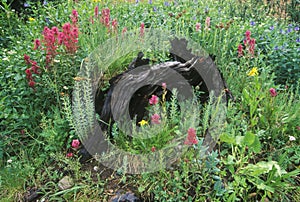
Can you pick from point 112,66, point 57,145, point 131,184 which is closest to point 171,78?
point 112,66

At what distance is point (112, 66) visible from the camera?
10.5 ft

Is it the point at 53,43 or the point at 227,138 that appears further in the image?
the point at 53,43

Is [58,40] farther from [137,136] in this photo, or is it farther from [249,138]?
[249,138]

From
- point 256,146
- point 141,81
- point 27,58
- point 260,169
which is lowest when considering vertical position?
point 260,169

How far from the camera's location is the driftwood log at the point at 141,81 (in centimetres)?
292

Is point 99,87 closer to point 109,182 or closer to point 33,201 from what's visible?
point 109,182

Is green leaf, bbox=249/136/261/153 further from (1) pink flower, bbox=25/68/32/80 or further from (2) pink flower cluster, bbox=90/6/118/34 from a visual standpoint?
(1) pink flower, bbox=25/68/32/80

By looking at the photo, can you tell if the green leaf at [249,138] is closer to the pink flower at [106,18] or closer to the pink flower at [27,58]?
the pink flower at [106,18]

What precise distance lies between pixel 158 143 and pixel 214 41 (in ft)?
5.57

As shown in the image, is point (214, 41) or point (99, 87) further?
point (214, 41)

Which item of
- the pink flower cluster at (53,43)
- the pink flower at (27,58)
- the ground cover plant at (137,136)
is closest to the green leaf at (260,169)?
the ground cover plant at (137,136)

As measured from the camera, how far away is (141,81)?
2.92 m

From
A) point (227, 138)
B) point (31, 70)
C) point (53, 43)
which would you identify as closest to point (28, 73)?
point (31, 70)

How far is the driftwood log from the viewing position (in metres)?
2.92
